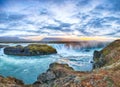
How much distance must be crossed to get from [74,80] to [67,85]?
0.49 metres

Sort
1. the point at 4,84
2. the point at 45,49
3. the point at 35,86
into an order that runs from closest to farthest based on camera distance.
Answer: the point at 4,84 < the point at 35,86 < the point at 45,49

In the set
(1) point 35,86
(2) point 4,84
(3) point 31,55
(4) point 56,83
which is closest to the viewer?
(4) point 56,83

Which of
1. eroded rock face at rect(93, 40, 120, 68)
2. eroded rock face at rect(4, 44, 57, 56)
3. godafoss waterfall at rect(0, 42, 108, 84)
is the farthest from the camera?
eroded rock face at rect(4, 44, 57, 56)

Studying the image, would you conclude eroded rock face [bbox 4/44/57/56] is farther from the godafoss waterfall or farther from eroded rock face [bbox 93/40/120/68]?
eroded rock face [bbox 93/40/120/68]

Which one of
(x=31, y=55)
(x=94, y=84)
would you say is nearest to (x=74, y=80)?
(x=94, y=84)

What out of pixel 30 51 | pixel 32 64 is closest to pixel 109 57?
pixel 32 64

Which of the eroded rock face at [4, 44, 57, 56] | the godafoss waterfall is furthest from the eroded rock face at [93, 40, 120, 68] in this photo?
the eroded rock face at [4, 44, 57, 56]

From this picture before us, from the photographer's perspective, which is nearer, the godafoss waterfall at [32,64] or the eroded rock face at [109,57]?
the eroded rock face at [109,57]

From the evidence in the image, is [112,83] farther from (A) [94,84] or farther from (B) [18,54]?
(B) [18,54]

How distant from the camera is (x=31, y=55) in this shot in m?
82.9

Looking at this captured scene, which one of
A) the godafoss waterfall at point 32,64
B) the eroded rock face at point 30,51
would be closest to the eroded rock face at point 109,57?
the godafoss waterfall at point 32,64

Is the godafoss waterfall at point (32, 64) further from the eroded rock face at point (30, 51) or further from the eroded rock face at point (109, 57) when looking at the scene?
the eroded rock face at point (109, 57)

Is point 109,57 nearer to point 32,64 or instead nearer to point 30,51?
point 32,64

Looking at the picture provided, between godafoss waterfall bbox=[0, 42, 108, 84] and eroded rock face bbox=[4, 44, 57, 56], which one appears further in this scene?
eroded rock face bbox=[4, 44, 57, 56]
